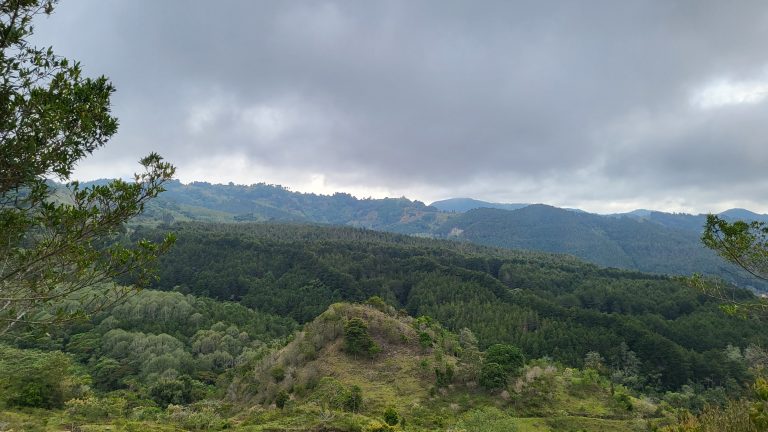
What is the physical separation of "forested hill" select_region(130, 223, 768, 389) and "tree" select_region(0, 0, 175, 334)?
88.1 m

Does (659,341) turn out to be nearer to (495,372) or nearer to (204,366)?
(495,372)

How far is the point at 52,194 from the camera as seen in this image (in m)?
9.56

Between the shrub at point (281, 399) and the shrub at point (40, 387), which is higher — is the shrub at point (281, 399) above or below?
below

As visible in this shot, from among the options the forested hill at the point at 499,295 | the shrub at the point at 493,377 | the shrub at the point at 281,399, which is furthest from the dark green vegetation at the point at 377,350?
the forested hill at the point at 499,295

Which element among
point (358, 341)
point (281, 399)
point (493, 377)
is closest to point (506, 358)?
point (493, 377)

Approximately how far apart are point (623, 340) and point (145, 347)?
348 feet

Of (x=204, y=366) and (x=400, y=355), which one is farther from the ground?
(x=400, y=355)

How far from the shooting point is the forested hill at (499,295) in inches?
3408

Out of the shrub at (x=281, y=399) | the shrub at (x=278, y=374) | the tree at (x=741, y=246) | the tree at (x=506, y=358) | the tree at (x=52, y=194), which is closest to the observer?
the tree at (x=52, y=194)

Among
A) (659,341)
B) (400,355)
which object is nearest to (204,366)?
(400,355)

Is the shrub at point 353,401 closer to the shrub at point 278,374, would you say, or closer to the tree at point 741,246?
the shrub at point 278,374

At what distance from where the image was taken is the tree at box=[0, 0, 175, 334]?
9.19 metres

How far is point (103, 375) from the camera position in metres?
70.3

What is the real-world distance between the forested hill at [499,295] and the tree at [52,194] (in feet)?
289
